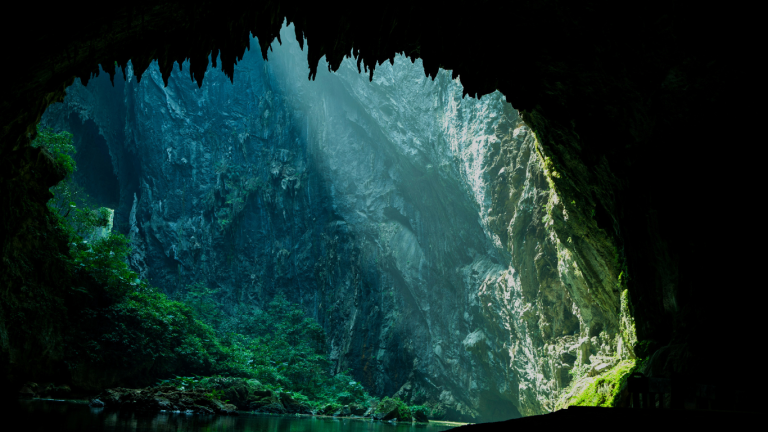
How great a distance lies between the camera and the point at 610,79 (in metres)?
8.59

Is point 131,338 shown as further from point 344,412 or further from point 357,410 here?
point 357,410

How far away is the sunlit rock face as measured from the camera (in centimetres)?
3338

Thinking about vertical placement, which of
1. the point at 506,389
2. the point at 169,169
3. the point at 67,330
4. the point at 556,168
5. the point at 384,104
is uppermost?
the point at 384,104

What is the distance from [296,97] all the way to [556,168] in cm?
3323

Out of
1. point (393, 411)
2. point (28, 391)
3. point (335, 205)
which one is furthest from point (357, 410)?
point (335, 205)

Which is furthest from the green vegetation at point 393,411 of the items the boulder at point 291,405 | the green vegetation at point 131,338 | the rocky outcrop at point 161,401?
the rocky outcrop at point 161,401

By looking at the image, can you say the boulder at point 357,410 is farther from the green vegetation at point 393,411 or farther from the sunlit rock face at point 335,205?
the sunlit rock face at point 335,205

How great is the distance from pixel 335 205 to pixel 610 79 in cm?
3275

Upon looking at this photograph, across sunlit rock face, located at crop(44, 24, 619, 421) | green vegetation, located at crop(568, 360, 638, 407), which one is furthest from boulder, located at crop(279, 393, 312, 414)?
green vegetation, located at crop(568, 360, 638, 407)

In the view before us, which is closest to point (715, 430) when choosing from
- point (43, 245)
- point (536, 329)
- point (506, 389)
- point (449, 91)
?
point (43, 245)

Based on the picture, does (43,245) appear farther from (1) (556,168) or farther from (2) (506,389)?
(2) (506,389)

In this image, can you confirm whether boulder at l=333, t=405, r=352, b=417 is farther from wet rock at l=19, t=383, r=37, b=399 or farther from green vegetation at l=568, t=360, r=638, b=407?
green vegetation at l=568, t=360, r=638, b=407

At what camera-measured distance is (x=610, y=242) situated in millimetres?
12461

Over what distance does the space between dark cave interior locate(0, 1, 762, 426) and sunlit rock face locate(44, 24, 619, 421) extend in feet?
60.0
